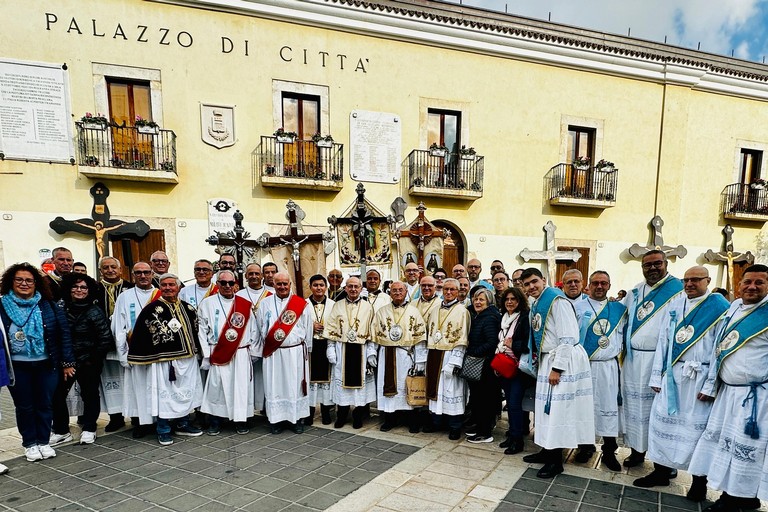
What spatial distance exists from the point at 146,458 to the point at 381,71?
9827 millimetres

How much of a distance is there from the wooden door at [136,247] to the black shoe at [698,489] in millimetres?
10181

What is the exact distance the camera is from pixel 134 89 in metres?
9.52

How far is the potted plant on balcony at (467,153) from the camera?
443 inches

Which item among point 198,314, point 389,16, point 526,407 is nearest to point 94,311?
point 198,314

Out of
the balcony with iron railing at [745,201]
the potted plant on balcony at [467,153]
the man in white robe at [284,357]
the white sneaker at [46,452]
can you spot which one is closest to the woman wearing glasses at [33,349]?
the white sneaker at [46,452]

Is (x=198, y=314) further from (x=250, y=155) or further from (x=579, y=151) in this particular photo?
(x=579, y=151)

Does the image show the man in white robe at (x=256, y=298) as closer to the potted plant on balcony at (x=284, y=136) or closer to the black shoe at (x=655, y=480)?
the black shoe at (x=655, y=480)

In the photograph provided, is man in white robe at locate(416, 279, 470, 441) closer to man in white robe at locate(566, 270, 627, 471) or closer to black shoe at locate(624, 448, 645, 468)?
man in white robe at locate(566, 270, 627, 471)

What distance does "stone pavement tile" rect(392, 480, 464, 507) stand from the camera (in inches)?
129

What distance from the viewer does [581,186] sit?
40.5 ft

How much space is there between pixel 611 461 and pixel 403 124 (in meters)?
9.13

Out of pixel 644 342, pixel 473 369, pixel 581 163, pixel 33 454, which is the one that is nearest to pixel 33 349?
pixel 33 454

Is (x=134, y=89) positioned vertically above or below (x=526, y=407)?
above

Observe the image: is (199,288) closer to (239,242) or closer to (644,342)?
(239,242)
